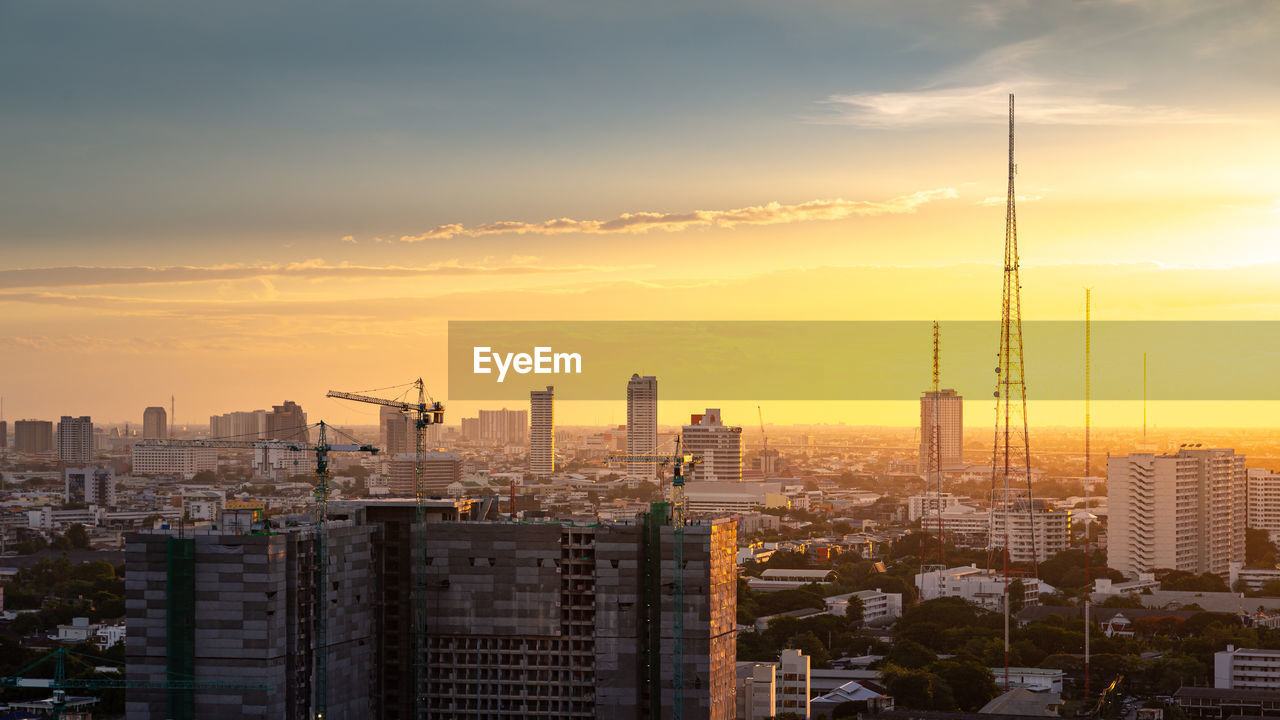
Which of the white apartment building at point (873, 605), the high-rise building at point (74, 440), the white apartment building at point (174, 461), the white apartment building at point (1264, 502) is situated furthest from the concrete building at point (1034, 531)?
the high-rise building at point (74, 440)

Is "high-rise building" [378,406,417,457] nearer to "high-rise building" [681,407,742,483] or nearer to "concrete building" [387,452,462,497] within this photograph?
"concrete building" [387,452,462,497]

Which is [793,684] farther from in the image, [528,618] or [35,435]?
[35,435]

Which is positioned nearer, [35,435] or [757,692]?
[757,692]

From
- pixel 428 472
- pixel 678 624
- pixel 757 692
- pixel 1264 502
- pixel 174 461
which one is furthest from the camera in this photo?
pixel 174 461

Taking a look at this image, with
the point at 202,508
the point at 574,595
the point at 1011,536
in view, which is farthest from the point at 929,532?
the point at 574,595

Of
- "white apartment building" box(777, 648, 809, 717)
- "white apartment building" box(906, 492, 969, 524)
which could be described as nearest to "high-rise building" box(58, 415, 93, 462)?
"white apartment building" box(906, 492, 969, 524)

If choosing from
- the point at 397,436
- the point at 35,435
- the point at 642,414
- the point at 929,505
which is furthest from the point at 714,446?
the point at 35,435

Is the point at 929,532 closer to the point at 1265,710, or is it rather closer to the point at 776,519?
the point at 776,519
